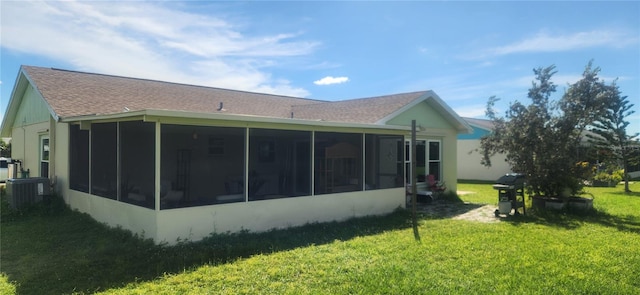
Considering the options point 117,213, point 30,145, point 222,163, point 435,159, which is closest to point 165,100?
point 222,163

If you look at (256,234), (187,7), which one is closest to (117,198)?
(256,234)

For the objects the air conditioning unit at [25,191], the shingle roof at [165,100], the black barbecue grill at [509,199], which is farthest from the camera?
the shingle roof at [165,100]

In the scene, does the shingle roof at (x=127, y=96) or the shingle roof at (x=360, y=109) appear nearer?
the shingle roof at (x=127, y=96)

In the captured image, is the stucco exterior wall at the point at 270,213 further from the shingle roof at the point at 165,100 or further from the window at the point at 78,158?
the window at the point at 78,158

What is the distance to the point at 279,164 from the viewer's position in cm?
1166

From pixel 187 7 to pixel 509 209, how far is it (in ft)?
32.9

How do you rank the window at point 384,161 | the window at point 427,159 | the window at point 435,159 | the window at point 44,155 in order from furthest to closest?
1. the window at point 435,159
2. the window at point 427,159
3. the window at point 44,155
4. the window at point 384,161

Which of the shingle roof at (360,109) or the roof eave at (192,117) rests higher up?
the shingle roof at (360,109)

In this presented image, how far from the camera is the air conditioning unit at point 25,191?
31.1 feet

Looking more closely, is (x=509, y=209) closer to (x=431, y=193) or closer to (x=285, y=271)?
(x=431, y=193)

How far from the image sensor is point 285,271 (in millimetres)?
5316

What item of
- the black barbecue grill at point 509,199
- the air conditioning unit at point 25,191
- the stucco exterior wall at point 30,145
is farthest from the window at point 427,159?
the stucco exterior wall at point 30,145

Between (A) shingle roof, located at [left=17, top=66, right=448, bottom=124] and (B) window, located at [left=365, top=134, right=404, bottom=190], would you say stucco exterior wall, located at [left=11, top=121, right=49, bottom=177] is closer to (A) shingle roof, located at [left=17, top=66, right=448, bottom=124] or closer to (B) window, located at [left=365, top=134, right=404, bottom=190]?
(A) shingle roof, located at [left=17, top=66, right=448, bottom=124]

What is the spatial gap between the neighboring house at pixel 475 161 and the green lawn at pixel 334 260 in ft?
49.1
